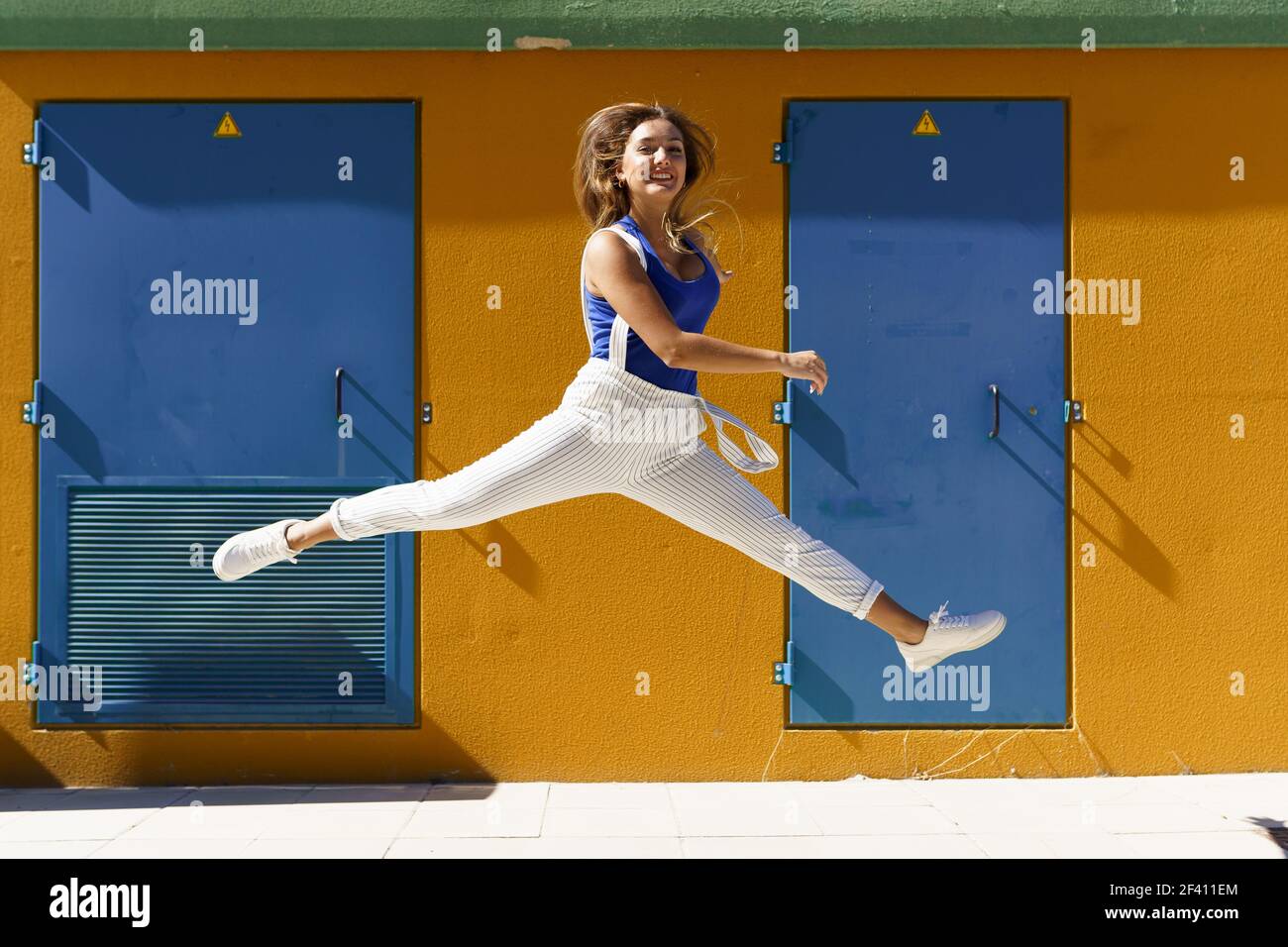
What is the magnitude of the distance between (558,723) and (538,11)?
3.05 m

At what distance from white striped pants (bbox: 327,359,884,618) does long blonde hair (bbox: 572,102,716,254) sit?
0.47m

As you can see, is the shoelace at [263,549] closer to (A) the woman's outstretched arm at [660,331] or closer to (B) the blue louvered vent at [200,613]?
(A) the woman's outstretched arm at [660,331]

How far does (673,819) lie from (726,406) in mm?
1745

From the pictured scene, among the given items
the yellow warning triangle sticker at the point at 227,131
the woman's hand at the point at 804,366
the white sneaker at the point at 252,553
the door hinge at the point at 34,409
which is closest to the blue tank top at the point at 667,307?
the woman's hand at the point at 804,366

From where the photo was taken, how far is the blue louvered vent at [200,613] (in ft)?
17.8

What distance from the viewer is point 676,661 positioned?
17.9 feet

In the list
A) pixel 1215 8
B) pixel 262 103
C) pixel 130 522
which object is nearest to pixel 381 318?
pixel 262 103

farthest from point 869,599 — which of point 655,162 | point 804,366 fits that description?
point 655,162

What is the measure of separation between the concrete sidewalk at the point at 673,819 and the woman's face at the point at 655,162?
2.24 meters

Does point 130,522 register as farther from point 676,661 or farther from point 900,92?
point 900,92

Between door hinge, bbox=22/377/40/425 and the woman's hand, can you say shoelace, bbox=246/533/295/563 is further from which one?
door hinge, bbox=22/377/40/425

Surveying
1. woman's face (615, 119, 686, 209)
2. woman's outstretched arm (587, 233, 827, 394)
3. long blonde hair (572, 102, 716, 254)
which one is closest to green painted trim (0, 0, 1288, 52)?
long blonde hair (572, 102, 716, 254)

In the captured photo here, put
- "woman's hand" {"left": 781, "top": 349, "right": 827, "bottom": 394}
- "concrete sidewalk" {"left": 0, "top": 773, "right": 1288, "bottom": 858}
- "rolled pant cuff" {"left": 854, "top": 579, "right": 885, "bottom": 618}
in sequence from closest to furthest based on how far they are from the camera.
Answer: "woman's hand" {"left": 781, "top": 349, "right": 827, "bottom": 394}
"rolled pant cuff" {"left": 854, "top": 579, "right": 885, "bottom": 618}
"concrete sidewalk" {"left": 0, "top": 773, "right": 1288, "bottom": 858}

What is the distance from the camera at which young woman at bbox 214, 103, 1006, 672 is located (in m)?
3.37
